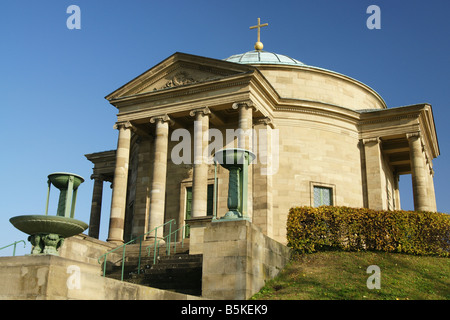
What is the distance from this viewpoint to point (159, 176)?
24516mm

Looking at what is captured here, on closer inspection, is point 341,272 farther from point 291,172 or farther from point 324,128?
point 324,128

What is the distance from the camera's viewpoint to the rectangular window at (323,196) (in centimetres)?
2588

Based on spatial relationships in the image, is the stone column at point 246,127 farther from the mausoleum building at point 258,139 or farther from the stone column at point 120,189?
the stone column at point 120,189

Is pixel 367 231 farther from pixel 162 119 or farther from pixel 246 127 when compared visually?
pixel 162 119

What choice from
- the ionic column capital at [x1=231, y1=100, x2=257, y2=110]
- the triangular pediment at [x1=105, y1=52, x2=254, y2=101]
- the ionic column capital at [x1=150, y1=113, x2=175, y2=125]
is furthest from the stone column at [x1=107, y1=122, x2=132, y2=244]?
the ionic column capital at [x1=231, y1=100, x2=257, y2=110]

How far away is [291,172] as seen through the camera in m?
25.8

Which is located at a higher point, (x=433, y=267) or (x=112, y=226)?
(x=112, y=226)

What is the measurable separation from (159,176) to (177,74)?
5.54 meters

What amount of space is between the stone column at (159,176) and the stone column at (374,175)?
Result: 11.3m

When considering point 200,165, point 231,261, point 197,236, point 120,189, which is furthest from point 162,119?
point 231,261

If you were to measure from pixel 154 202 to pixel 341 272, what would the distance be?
10.9 m

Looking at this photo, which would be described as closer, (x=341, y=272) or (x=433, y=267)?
(x=341, y=272)

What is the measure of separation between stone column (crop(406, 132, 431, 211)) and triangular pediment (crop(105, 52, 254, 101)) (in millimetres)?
10545
